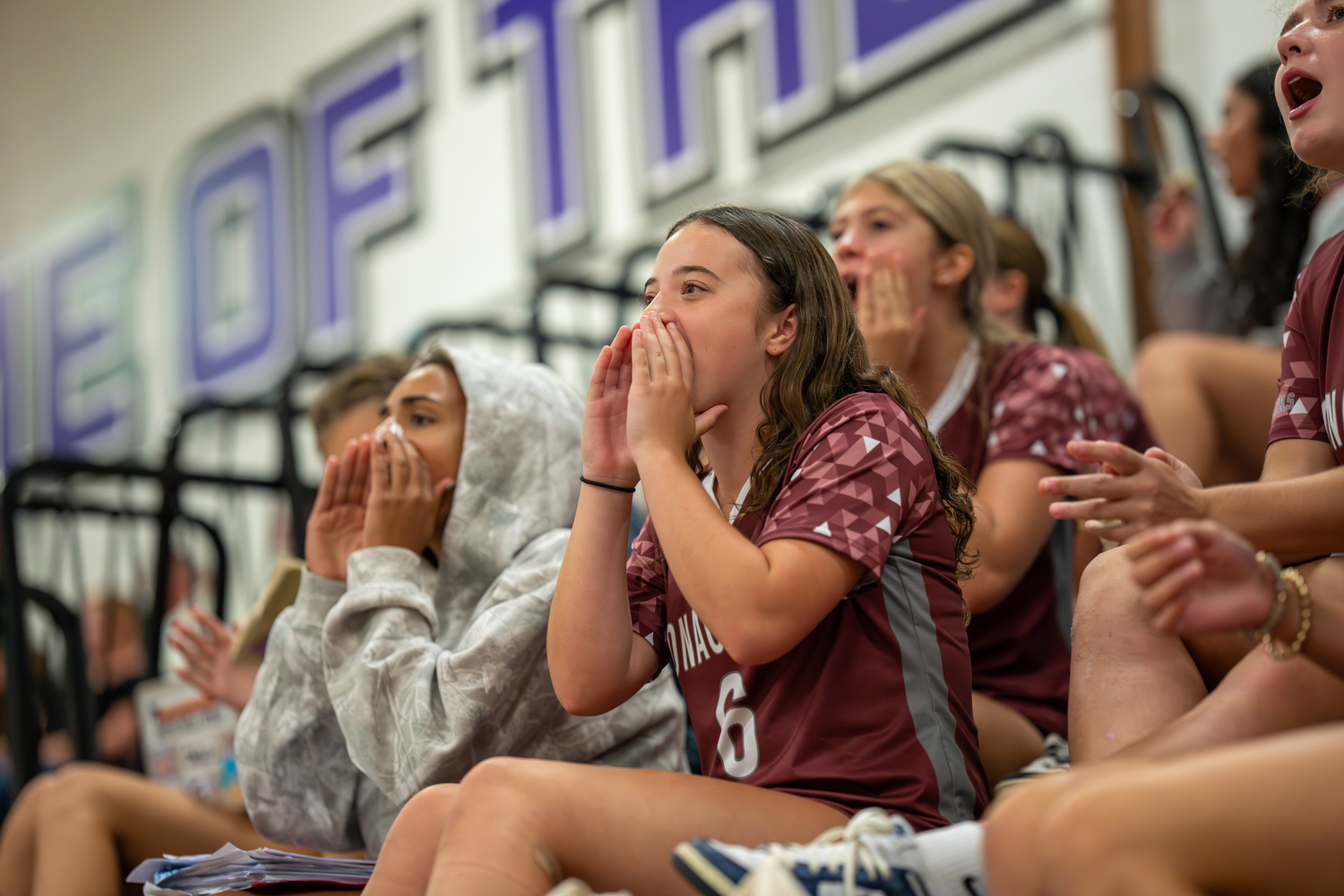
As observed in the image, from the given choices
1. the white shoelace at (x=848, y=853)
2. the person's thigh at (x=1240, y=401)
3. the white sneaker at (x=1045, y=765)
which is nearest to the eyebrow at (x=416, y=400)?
the white sneaker at (x=1045, y=765)

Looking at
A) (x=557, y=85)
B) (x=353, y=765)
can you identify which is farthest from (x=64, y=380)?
(x=353, y=765)

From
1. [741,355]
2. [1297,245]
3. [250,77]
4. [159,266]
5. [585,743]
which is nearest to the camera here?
[741,355]

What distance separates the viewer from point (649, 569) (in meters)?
1.48

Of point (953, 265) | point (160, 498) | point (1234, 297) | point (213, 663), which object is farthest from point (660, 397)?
point (1234, 297)

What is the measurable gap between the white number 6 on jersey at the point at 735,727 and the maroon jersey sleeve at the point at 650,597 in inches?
5.2

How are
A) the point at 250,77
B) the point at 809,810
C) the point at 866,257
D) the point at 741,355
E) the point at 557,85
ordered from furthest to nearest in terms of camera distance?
the point at 250,77, the point at 557,85, the point at 866,257, the point at 741,355, the point at 809,810

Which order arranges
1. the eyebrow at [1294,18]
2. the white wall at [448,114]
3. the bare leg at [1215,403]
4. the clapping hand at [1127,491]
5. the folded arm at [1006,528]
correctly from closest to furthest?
the clapping hand at [1127,491] < the eyebrow at [1294,18] < the folded arm at [1006,528] < the bare leg at [1215,403] < the white wall at [448,114]

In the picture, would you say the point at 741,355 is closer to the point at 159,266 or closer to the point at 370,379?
the point at 370,379

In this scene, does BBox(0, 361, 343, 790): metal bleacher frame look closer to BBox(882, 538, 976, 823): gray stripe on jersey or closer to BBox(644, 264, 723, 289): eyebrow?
BBox(644, 264, 723, 289): eyebrow

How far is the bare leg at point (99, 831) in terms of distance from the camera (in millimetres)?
2045

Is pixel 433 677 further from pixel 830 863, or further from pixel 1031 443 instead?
pixel 1031 443

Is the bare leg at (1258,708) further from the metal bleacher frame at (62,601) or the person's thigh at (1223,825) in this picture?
the metal bleacher frame at (62,601)

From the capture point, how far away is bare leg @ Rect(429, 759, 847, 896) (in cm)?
114

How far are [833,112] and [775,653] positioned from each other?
341cm
